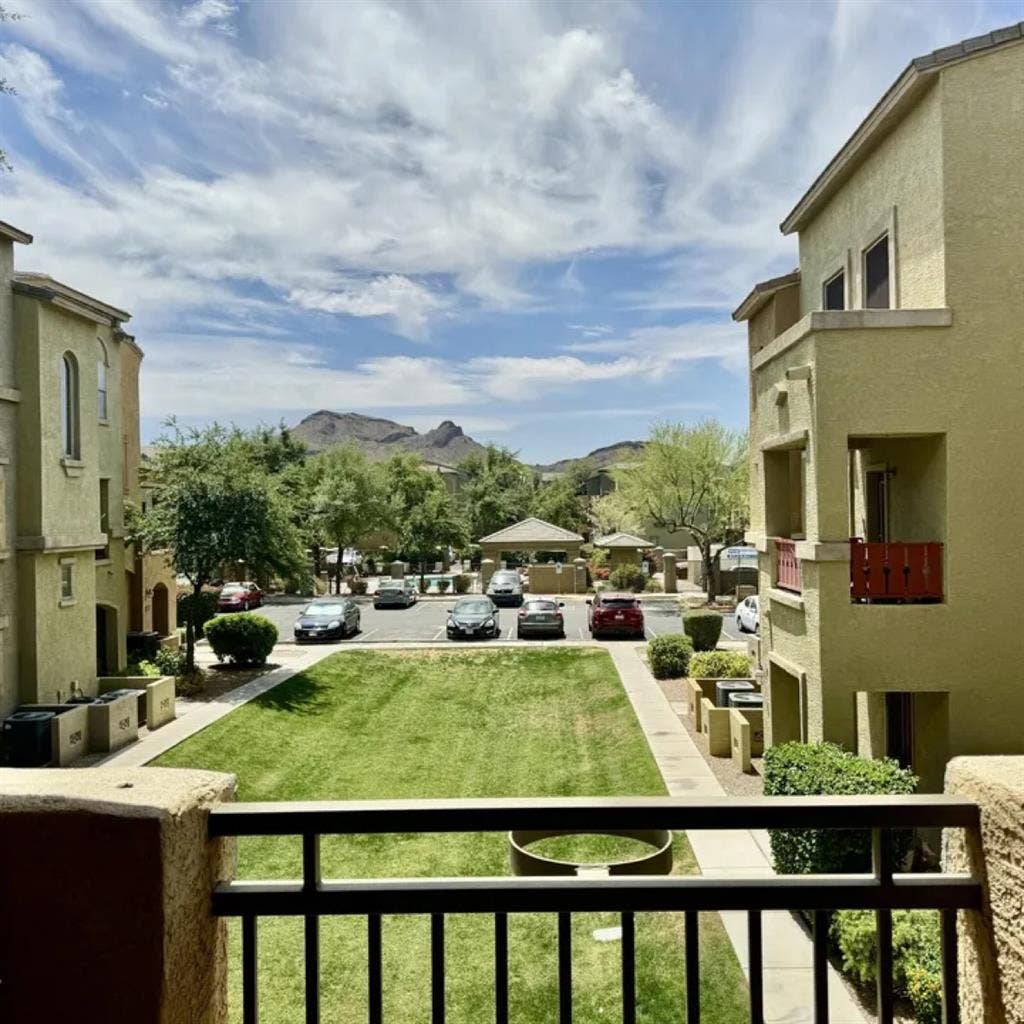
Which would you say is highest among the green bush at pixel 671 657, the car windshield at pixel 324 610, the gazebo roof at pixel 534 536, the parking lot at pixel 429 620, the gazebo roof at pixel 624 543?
the gazebo roof at pixel 534 536

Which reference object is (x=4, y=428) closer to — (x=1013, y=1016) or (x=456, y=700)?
(x=456, y=700)

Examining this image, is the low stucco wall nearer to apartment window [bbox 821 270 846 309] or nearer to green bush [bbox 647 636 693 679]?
apartment window [bbox 821 270 846 309]

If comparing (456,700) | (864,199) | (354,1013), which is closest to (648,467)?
(456,700)

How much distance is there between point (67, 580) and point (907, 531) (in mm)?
14444

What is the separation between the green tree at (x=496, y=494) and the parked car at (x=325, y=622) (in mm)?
28559

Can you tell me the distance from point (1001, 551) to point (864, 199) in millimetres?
4864

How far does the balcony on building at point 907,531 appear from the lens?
28.9 feet

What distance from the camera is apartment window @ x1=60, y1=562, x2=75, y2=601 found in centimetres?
1595

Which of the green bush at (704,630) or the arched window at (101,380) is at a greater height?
the arched window at (101,380)

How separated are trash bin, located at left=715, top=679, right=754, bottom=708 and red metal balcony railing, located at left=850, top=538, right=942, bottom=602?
6982 millimetres

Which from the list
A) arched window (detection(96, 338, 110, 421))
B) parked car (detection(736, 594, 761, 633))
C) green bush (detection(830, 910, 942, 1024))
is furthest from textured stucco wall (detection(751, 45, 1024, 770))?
parked car (detection(736, 594, 761, 633))

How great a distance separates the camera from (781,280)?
45.4ft

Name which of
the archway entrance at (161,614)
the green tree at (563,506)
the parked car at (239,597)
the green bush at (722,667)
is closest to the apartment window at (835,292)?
the green bush at (722,667)

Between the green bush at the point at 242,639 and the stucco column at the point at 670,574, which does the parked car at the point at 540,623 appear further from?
the stucco column at the point at 670,574
